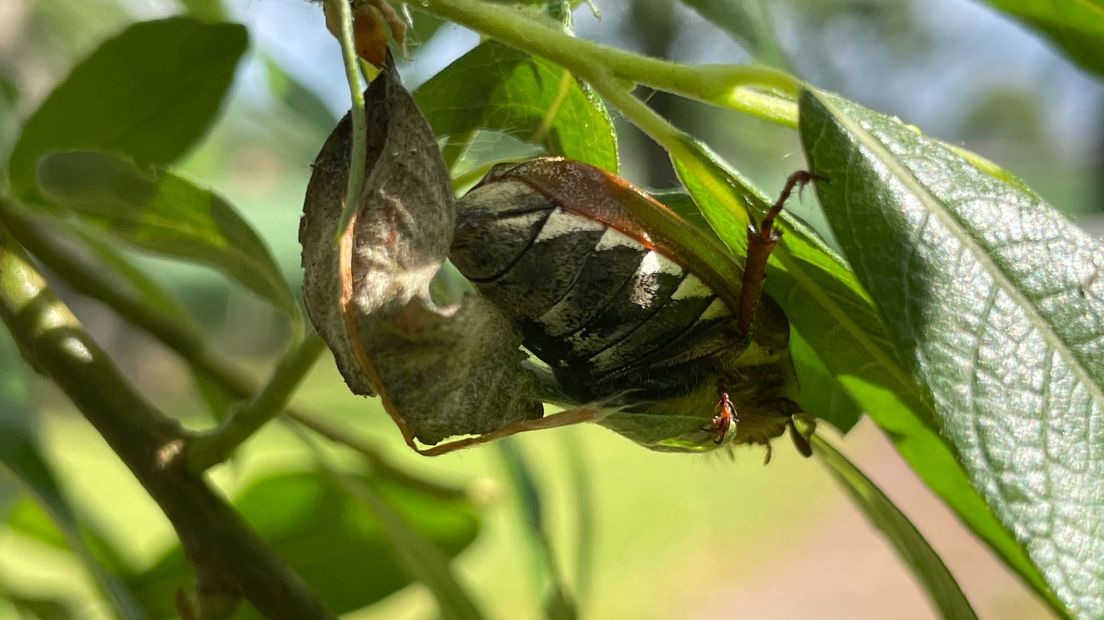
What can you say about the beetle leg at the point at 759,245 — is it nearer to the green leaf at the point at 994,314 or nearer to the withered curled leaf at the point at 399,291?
the green leaf at the point at 994,314

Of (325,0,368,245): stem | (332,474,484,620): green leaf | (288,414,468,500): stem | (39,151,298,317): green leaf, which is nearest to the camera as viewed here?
(325,0,368,245): stem

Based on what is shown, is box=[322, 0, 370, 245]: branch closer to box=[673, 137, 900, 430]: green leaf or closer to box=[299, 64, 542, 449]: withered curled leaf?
box=[299, 64, 542, 449]: withered curled leaf

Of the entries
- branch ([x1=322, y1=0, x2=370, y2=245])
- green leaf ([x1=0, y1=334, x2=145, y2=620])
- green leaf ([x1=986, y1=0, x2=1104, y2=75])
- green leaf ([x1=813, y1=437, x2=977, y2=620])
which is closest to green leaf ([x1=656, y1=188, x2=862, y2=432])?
green leaf ([x1=813, y1=437, x2=977, y2=620])

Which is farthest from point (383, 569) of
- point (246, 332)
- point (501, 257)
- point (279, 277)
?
point (246, 332)

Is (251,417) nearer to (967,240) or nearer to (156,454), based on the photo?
(156,454)

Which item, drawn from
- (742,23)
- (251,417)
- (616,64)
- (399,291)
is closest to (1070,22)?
(742,23)

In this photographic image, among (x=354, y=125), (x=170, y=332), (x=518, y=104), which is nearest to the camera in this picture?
(x=354, y=125)

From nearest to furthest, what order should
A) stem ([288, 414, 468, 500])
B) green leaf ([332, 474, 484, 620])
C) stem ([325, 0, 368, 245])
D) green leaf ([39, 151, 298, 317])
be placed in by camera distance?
stem ([325, 0, 368, 245]) < green leaf ([39, 151, 298, 317]) < green leaf ([332, 474, 484, 620]) < stem ([288, 414, 468, 500])

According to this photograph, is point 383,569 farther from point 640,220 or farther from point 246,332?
point 246,332
